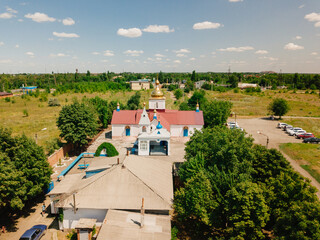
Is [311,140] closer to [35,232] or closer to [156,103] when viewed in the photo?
[156,103]

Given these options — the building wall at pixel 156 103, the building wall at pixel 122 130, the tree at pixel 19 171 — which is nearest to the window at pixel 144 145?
the building wall at pixel 122 130

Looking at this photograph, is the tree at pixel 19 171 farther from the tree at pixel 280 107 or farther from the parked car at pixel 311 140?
the tree at pixel 280 107

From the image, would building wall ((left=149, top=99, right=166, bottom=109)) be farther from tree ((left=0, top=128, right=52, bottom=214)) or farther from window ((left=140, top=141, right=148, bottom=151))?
tree ((left=0, top=128, right=52, bottom=214))

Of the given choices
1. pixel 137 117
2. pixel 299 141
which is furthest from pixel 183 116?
pixel 299 141

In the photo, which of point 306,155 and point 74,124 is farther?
point 306,155

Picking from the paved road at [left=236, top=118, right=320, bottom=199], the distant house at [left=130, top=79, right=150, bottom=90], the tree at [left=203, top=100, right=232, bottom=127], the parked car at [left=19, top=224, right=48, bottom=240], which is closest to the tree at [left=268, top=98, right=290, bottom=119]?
the paved road at [left=236, top=118, right=320, bottom=199]

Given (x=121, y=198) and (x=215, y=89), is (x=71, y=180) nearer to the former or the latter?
(x=121, y=198)

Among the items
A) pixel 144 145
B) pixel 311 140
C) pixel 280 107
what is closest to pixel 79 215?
pixel 144 145
